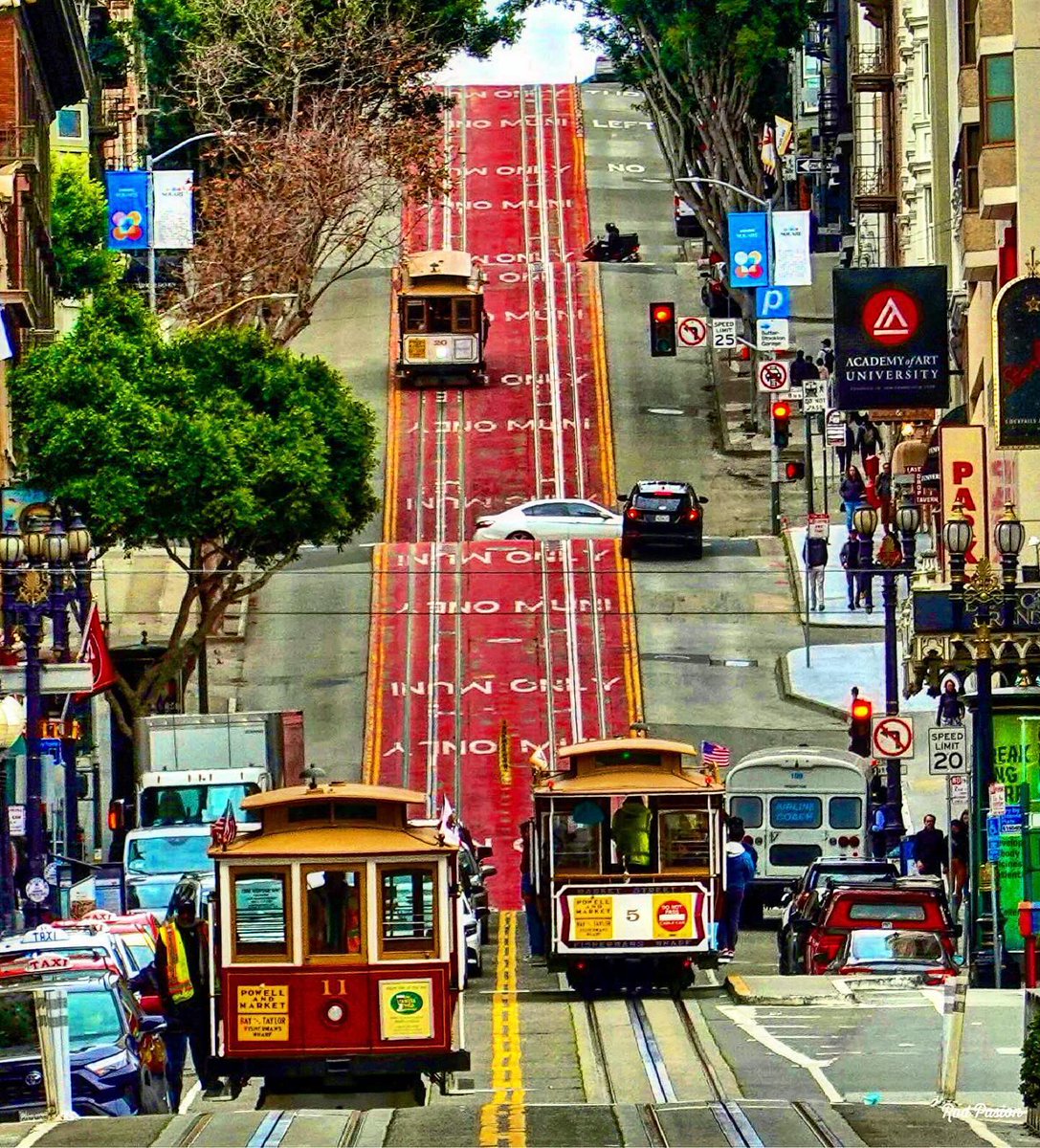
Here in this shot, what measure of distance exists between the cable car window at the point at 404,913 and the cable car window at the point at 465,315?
61.7m

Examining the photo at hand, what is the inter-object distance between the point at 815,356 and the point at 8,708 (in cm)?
5475

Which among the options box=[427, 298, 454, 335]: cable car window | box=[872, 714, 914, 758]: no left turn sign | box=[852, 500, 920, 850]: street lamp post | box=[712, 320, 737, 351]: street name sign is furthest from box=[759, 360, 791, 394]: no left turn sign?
box=[872, 714, 914, 758]: no left turn sign

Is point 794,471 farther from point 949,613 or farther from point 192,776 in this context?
point 949,613

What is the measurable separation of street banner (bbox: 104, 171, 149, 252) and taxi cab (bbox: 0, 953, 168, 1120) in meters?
46.6

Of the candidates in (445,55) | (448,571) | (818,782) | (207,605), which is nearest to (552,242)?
(445,55)

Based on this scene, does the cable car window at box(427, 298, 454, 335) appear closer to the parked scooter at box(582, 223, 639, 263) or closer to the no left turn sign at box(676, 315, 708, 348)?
the no left turn sign at box(676, 315, 708, 348)

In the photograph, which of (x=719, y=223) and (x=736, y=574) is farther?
(x=719, y=223)

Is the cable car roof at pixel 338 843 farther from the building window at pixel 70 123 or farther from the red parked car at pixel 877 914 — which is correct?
the building window at pixel 70 123

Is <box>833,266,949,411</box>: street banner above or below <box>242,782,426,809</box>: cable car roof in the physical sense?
above

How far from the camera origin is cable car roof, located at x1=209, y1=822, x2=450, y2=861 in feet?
96.4

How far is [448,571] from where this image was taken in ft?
251

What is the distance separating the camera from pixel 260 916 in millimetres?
29625

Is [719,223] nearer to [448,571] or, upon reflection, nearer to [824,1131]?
[448,571]

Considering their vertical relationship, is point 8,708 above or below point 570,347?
below
